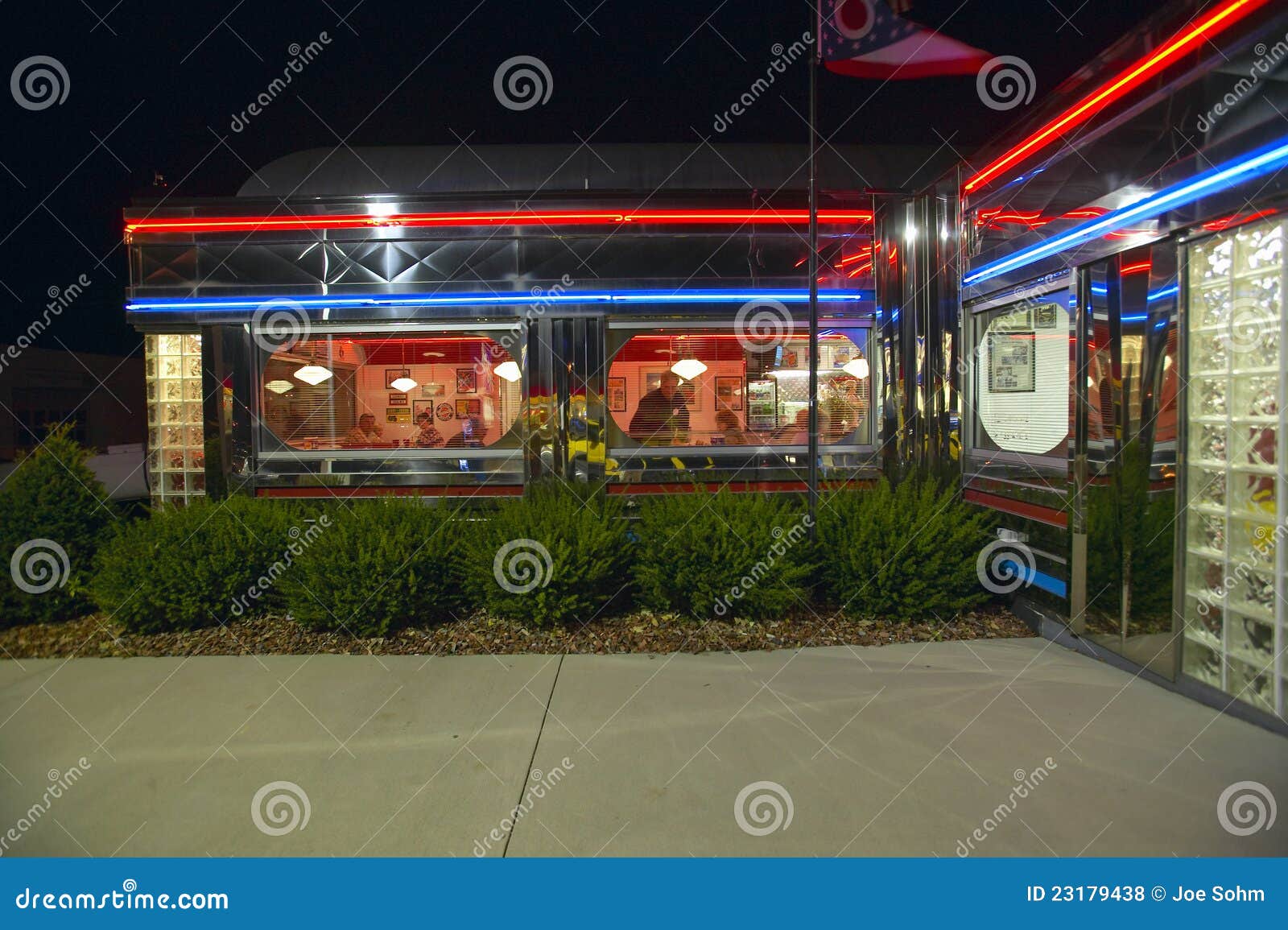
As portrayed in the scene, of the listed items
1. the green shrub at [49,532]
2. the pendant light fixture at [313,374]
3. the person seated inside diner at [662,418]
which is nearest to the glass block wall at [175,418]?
the pendant light fixture at [313,374]

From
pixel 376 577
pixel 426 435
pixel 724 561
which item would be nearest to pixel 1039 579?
pixel 724 561

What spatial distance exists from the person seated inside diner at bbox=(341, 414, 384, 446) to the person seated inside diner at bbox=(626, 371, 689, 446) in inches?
87.0

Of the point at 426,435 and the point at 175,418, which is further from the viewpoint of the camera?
the point at 426,435

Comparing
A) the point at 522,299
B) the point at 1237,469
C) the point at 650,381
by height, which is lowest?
the point at 1237,469

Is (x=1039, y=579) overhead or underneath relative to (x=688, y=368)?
underneath

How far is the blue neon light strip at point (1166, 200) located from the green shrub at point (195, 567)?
17.0ft

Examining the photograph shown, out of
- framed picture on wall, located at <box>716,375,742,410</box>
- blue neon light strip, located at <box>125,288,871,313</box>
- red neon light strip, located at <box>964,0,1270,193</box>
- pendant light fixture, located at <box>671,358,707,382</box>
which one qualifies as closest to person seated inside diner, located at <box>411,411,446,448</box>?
blue neon light strip, located at <box>125,288,871,313</box>

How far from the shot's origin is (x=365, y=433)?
7.11 m

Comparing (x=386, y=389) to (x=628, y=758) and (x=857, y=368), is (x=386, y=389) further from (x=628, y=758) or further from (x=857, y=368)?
(x=628, y=758)

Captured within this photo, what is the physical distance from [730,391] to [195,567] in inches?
168

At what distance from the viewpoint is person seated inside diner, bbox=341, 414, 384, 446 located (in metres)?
7.06

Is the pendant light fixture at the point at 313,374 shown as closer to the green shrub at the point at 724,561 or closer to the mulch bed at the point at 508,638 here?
the mulch bed at the point at 508,638

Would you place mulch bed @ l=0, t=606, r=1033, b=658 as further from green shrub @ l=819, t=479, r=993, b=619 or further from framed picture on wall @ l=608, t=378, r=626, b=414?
framed picture on wall @ l=608, t=378, r=626, b=414

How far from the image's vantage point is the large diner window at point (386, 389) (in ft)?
22.8
